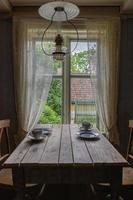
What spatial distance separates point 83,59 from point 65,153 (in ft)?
6.18

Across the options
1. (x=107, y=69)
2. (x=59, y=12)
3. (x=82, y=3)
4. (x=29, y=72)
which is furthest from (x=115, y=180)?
(x=82, y=3)

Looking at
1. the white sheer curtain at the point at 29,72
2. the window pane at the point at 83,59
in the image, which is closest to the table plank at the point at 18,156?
the white sheer curtain at the point at 29,72

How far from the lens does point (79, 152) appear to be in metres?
1.99

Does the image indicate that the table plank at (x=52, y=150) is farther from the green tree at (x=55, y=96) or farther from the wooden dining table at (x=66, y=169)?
the green tree at (x=55, y=96)

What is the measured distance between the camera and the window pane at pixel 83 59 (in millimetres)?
3445

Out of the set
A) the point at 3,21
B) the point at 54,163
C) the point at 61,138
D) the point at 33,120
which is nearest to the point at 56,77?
the point at 33,120

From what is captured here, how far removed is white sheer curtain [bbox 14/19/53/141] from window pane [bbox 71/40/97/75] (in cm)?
36

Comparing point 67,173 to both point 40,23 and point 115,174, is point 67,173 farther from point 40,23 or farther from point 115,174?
point 40,23

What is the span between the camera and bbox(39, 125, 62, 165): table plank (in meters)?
1.76

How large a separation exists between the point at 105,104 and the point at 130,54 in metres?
0.76

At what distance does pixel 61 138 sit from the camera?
97.1 inches

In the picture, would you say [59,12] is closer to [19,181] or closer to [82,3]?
[82,3]

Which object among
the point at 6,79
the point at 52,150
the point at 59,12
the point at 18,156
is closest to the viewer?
the point at 18,156

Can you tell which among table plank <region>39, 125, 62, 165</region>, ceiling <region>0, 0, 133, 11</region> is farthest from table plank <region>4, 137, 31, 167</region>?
ceiling <region>0, 0, 133, 11</region>
